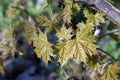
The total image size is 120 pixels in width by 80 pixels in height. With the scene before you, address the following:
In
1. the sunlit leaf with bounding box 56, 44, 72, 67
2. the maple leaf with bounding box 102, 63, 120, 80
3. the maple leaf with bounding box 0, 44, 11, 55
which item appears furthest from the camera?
the maple leaf with bounding box 0, 44, 11, 55

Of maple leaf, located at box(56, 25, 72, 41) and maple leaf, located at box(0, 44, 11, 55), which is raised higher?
maple leaf, located at box(56, 25, 72, 41)

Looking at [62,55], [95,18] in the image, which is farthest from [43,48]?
[95,18]

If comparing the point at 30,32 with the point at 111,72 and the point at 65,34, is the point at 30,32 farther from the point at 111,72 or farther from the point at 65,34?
the point at 111,72

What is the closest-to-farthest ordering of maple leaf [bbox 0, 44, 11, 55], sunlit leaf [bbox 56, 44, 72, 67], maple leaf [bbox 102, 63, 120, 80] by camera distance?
1. sunlit leaf [bbox 56, 44, 72, 67]
2. maple leaf [bbox 102, 63, 120, 80]
3. maple leaf [bbox 0, 44, 11, 55]

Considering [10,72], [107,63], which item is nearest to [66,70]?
[107,63]

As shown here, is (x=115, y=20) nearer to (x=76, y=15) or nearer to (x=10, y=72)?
(x=76, y=15)

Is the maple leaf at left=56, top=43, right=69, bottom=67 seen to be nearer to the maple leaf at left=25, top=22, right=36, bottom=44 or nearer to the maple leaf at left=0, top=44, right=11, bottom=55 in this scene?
the maple leaf at left=25, top=22, right=36, bottom=44

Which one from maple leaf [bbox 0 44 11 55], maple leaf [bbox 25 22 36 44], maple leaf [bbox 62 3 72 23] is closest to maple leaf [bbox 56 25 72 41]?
maple leaf [bbox 62 3 72 23]
